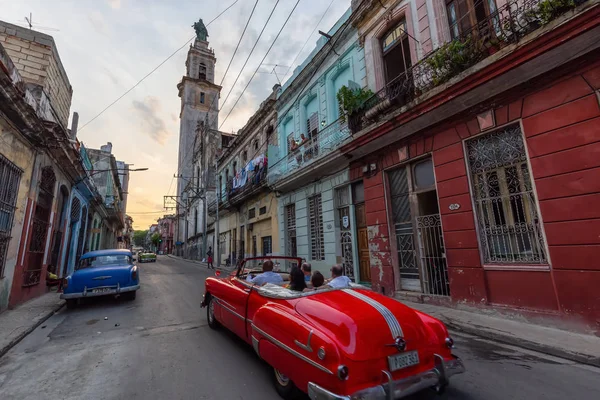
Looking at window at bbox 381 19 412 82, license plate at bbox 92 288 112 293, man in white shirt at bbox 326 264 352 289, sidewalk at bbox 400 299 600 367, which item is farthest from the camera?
window at bbox 381 19 412 82

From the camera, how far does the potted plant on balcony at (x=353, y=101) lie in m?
9.23

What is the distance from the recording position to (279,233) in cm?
1484

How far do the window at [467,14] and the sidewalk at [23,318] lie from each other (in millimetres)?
10739

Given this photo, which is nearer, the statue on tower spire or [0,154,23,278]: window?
[0,154,23,278]: window

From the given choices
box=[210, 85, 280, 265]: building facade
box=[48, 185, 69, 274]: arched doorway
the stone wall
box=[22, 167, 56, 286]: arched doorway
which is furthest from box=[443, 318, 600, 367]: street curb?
box=[48, 185, 69, 274]: arched doorway

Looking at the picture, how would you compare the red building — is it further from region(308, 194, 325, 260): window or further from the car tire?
the car tire

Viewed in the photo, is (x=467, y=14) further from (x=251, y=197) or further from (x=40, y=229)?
(x=251, y=197)

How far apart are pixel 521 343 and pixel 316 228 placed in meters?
8.24

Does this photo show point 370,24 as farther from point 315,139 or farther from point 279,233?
point 279,233

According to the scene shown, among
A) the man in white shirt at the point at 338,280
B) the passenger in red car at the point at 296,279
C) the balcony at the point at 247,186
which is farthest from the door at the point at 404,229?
the balcony at the point at 247,186

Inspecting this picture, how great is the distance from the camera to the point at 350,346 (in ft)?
7.46

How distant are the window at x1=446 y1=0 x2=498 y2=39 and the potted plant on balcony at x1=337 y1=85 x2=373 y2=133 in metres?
2.69

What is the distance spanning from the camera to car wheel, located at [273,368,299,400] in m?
2.73

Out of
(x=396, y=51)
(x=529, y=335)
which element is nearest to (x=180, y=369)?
(x=529, y=335)
